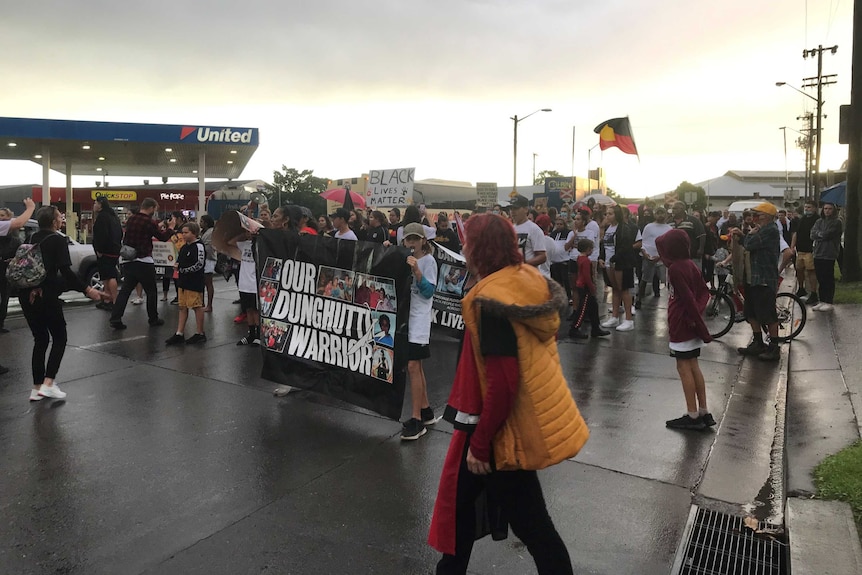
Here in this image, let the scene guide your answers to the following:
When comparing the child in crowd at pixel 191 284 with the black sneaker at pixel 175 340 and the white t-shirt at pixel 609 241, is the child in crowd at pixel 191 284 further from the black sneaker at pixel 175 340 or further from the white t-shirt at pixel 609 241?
the white t-shirt at pixel 609 241

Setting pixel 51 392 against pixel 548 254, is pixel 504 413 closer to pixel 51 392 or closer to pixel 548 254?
pixel 51 392

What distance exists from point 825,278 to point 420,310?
29.8ft

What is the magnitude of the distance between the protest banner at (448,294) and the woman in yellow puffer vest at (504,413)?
539 cm

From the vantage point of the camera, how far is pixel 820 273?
11.1 metres

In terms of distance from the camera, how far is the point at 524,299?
2451 millimetres

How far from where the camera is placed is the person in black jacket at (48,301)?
5.84m

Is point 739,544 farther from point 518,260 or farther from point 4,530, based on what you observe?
point 4,530

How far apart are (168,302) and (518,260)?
11722mm

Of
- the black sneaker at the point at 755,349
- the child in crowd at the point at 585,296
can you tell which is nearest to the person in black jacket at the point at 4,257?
the child in crowd at the point at 585,296

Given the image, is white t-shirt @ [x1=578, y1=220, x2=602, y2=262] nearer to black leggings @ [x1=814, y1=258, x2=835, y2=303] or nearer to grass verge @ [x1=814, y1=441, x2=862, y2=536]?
black leggings @ [x1=814, y1=258, x2=835, y2=303]

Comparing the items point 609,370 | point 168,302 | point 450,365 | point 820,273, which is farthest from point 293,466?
point 820,273

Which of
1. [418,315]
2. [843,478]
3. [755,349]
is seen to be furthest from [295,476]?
[755,349]

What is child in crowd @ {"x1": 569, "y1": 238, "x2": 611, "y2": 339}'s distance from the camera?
925 cm

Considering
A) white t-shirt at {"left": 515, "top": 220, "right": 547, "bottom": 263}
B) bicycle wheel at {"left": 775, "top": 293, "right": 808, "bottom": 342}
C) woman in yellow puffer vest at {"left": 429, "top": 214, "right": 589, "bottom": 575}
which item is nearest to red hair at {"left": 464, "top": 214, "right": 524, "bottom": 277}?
woman in yellow puffer vest at {"left": 429, "top": 214, "right": 589, "bottom": 575}
